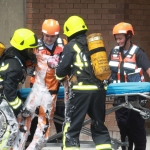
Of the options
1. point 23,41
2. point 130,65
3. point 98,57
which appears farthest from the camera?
point 130,65

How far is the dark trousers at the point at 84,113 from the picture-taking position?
651 cm

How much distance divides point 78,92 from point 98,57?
507 millimetres

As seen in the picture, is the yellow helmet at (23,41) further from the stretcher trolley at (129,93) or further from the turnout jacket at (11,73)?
the stretcher trolley at (129,93)

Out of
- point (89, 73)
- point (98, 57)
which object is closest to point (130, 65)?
point (89, 73)

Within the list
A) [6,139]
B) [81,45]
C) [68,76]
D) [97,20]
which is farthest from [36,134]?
[97,20]

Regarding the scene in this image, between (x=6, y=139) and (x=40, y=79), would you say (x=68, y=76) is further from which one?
(x=6, y=139)

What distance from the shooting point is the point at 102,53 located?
20.8ft

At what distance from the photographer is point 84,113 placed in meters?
6.54

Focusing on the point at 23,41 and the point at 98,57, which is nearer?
the point at 98,57

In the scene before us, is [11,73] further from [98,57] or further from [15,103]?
[98,57]

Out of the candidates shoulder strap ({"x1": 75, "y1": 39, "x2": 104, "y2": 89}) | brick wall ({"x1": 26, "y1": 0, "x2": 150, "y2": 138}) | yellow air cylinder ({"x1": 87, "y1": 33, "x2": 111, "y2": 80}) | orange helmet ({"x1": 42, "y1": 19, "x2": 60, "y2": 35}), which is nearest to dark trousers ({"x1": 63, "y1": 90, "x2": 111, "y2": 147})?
A: shoulder strap ({"x1": 75, "y1": 39, "x2": 104, "y2": 89})

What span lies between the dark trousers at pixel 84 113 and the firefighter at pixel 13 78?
0.65m

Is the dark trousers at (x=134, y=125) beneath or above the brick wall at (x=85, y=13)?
beneath

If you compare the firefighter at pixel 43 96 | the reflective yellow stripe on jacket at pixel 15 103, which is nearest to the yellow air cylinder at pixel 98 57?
the firefighter at pixel 43 96
